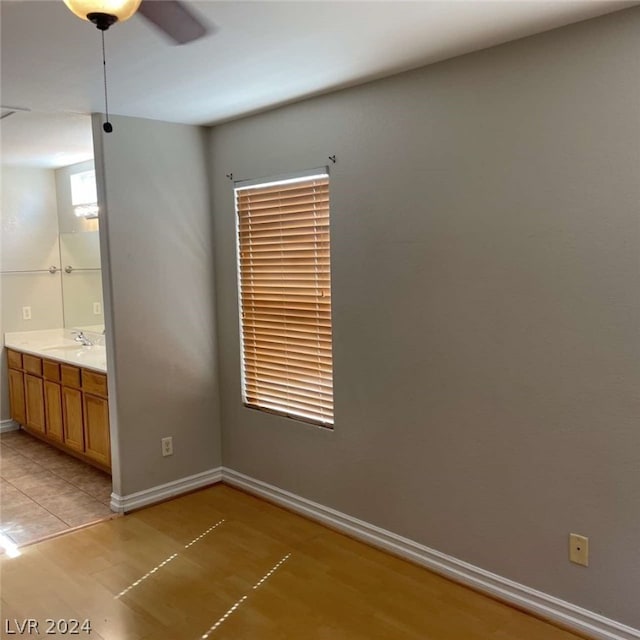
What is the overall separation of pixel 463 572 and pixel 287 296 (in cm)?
176

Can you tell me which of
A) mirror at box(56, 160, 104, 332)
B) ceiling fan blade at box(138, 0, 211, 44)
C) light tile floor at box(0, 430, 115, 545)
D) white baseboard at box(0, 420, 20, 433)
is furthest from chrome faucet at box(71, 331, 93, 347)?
ceiling fan blade at box(138, 0, 211, 44)

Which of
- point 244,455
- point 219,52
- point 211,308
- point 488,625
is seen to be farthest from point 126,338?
point 488,625

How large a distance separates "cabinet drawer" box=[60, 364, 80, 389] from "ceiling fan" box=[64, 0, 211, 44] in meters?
2.79

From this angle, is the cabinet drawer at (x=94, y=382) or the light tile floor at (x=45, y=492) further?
the cabinet drawer at (x=94, y=382)

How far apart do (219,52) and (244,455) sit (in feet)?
8.29

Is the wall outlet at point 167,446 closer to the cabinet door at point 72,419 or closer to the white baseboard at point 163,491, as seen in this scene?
the white baseboard at point 163,491

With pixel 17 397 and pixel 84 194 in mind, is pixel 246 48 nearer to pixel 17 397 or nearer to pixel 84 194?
pixel 84 194

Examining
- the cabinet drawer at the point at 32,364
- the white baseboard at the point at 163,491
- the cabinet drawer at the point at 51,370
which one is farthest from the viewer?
the cabinet drawer at the point at 32,364

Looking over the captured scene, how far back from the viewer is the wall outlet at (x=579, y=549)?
2.43 meters

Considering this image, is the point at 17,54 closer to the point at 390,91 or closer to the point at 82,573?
the point at 390,91

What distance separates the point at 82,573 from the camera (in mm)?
2996

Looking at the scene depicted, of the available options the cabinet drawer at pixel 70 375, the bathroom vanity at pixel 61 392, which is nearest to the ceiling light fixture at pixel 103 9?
the bathroom vanity at pixel 61 392

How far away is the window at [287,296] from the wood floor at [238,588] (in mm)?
748

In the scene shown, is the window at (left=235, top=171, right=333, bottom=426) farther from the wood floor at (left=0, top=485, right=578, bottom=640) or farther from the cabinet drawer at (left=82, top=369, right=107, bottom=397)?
the cabinet drawer at (left=82, top=369, right=107, bottom=397)
